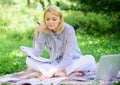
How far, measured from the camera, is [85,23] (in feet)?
37.7

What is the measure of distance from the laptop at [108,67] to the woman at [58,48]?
0.46 metres

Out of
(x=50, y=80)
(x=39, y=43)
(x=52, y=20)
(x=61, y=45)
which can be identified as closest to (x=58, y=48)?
(x=61, y=45)

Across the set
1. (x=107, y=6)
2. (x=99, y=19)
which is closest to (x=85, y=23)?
(x=99, y=19)

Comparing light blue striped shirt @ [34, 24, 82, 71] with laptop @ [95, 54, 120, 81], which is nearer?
laptop @ [95, 54, 120, 81]

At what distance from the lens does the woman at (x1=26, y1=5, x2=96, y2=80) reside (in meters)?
5.38

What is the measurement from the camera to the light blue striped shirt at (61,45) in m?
5.42

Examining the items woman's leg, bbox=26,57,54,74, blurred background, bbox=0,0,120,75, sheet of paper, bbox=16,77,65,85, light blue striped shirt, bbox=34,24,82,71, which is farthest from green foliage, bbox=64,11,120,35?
sheet of paper, bbox=16,77,65,85

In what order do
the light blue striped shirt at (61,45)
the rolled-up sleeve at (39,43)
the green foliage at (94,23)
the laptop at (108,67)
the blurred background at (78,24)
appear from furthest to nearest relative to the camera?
1. the green foliage at (94,23)
2. the blurred background at (78,24)
3. the rolled-up sleeve at (39,43)
4. the light blue striped shirt at (61,45)
5. the laptop at (108,67)

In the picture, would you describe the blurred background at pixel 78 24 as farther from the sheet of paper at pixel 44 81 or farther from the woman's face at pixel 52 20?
the sheet of paper at pixel 44 81

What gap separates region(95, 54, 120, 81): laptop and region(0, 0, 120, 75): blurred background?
2.65m

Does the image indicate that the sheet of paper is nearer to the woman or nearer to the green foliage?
the woman

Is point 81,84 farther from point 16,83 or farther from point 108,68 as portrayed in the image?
point 16,83

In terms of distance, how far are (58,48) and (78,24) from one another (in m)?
5.89

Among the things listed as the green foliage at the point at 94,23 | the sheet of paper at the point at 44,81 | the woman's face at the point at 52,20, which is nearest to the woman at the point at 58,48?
the woman's face at the point at 52,20
